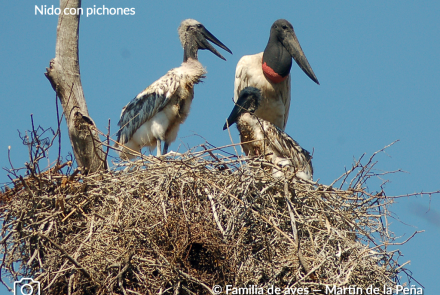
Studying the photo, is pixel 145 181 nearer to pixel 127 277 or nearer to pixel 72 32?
pixel 127 277

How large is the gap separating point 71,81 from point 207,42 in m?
3.23

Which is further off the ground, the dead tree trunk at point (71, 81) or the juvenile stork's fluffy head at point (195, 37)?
the juvenile stork's fluffy head at point (195, 37)

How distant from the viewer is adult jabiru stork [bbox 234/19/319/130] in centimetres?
958

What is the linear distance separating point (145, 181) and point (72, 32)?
1.47 metres

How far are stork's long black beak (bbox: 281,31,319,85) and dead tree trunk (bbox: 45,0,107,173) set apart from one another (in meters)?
3.78

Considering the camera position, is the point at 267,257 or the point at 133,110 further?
the point at 133,110

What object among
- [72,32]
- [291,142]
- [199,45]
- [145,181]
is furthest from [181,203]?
[199,45]

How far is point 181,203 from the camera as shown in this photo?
603 centimetres

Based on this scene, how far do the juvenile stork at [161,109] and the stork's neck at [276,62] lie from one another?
117 cm

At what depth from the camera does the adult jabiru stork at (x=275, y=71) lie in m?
9.58

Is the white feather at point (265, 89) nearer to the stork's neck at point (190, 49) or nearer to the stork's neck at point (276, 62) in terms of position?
the stork's neck at point (276, 62)

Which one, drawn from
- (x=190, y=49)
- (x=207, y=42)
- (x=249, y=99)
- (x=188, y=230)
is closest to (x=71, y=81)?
(x=188, y=230)

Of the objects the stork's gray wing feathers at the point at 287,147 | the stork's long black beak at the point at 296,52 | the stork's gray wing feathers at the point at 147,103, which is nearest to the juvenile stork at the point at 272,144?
the stork's gray wing feathers at the point at 287,147

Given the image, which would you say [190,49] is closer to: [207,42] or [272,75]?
[207,42]
